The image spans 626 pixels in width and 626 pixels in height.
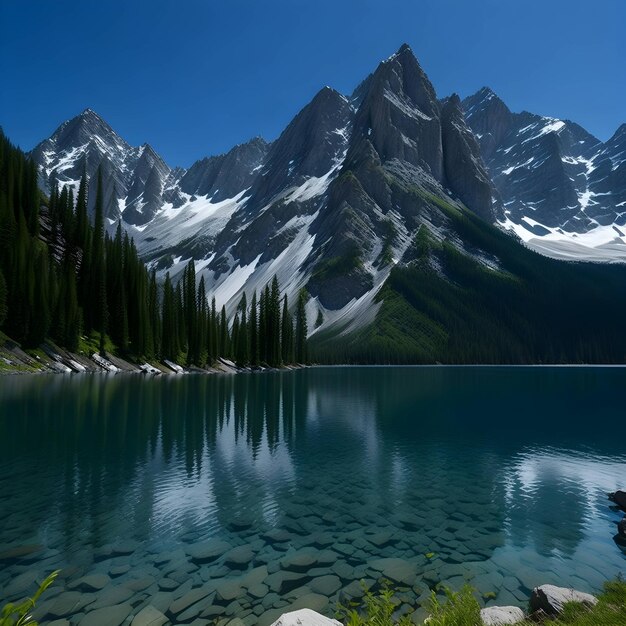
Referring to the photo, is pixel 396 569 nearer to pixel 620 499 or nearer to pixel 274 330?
pixel 620 499

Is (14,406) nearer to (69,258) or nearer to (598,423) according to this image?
(598,423)

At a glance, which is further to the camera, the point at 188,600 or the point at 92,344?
the point at 92,344

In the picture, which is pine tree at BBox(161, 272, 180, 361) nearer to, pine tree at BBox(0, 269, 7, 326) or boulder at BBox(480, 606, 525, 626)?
pine tree at BBox(0, 269, 7, 326)

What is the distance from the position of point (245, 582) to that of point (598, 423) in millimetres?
52816

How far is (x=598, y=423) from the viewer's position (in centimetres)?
5312

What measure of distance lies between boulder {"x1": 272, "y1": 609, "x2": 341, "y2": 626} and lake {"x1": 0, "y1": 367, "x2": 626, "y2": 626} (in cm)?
345

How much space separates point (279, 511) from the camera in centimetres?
2250

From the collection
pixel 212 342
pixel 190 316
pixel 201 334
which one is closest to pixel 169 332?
pixel 190 316

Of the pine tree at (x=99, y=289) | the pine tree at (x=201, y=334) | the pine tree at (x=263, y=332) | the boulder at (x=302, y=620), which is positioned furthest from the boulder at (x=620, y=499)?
the pine tree at (x=263, y=332)

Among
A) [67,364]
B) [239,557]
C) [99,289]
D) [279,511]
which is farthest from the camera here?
[99,289]

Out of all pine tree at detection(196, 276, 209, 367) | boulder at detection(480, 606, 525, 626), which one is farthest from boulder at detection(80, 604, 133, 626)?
pine tree at detection(196, 276, 209, 367)

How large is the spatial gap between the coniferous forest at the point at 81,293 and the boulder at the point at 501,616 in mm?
87207

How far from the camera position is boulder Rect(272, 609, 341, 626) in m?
9.70

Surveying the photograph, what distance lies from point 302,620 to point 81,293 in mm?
114991
